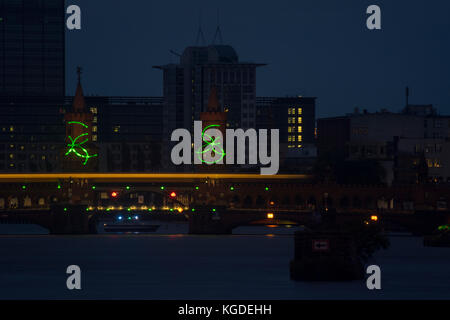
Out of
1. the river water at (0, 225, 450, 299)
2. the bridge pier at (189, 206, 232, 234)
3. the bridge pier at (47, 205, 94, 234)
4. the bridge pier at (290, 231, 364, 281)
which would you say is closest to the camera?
the bridge pier at (290, 231, 364, 281)

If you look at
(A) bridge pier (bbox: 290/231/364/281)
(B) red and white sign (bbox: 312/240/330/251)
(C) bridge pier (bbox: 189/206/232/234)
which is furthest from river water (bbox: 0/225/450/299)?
(B) red and white sign (bbox: 312/240/330/251)

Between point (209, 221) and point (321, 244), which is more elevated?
point (321, 244)

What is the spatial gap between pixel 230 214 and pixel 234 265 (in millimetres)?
52846

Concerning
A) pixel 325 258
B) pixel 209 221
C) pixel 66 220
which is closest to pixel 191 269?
pixel 325 258

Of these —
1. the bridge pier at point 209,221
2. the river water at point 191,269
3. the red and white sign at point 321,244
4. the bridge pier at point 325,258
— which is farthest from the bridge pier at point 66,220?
the red and white sign at point 321,244

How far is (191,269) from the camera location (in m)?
136

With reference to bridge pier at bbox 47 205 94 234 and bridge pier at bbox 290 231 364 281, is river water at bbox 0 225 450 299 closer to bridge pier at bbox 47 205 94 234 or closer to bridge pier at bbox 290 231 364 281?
bridge pier at bbox 290 231 364 281

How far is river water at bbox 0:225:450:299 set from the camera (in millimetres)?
109312

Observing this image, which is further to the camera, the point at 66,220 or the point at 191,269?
the point at 66,220

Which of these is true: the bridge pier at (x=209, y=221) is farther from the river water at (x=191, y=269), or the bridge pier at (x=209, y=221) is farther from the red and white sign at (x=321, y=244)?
the red and white sign at (x=321, y=244)

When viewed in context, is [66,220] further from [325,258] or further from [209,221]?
[325,258]

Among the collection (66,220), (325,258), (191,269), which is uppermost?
(325,258)
